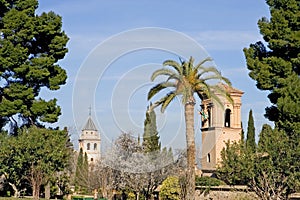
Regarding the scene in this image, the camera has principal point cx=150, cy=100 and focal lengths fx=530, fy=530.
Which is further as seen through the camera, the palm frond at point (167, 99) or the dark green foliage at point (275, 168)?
the palm frond at point (167, 99)

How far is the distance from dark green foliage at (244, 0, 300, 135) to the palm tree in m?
2.32

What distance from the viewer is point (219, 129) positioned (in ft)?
175

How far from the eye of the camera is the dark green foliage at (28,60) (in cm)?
2858

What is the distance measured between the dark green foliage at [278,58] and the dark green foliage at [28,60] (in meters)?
11.1

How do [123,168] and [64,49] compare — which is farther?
[123,168]

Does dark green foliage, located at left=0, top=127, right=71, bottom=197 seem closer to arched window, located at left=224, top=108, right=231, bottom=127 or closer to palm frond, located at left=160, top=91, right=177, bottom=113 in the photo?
palm frond, located at left=160, top=91, right=177, bottom=113

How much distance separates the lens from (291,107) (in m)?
23.0

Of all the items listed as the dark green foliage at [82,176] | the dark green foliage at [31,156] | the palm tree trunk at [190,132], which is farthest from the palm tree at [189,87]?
the dark green foliage at [82,176]

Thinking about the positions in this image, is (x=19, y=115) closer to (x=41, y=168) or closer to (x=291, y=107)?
(x=41, y=168)

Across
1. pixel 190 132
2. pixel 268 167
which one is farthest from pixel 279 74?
pixel 268 167

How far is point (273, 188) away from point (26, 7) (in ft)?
55.8

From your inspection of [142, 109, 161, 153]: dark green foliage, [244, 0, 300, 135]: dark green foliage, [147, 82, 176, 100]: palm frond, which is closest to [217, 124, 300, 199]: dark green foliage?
[244, 0, 300, 135]: dark green foliage

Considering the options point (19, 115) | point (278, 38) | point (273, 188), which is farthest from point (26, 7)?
point (273, 188)

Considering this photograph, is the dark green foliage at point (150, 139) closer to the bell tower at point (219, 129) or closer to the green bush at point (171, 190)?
the green bush at point (171, 190)
